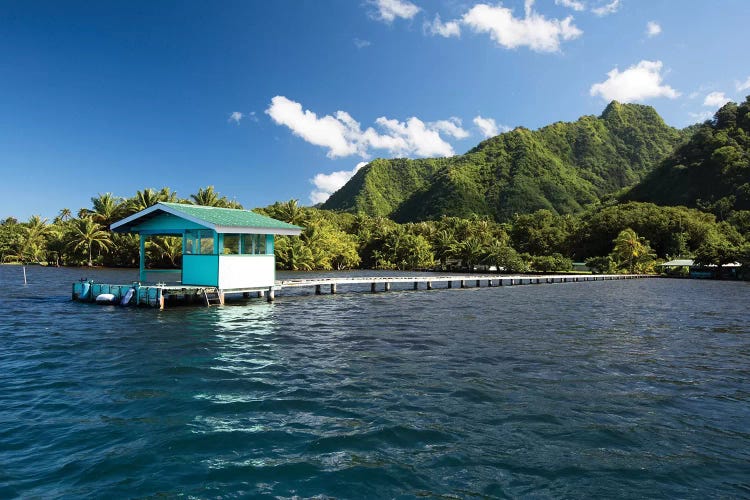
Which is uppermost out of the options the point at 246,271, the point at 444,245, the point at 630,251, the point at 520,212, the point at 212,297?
the point at 520,212

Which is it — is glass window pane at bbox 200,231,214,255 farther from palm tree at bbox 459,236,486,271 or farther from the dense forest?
palm tree at bbox 459,236,486,271

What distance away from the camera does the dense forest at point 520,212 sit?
72.2m

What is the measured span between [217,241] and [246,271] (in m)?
2.40

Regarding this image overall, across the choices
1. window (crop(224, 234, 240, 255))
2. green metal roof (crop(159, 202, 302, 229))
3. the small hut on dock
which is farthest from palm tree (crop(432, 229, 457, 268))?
window (crop(224, 234, 240, 255))

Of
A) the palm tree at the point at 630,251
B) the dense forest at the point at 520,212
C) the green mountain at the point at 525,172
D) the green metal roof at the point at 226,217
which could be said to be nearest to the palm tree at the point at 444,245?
the dense forest at the point at 520,212

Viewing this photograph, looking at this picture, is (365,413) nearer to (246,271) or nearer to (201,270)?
(246,271)

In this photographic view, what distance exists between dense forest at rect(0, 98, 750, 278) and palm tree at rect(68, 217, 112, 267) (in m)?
0.19

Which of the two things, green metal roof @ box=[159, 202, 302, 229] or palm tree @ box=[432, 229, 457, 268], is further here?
palm tree @ box=[432, 229, 457, 268]

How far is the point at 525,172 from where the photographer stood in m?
151

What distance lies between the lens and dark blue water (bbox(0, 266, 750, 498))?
610cm

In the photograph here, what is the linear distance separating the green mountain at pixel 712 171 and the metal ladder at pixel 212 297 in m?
113

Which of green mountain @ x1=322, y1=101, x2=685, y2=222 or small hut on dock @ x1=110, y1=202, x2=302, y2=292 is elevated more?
green mountain @ x1=322, y1=101, x2=685, y2=222

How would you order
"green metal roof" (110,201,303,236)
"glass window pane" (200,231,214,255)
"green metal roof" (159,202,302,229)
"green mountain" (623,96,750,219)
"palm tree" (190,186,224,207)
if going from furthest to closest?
"green mountain" (623,96,750,219), "palm tree" (190,186,224,207), "glass window pane" (200,231,214,255), "green metal roof" (159,202,302,229), "green metal roof" (110,201,303,236)

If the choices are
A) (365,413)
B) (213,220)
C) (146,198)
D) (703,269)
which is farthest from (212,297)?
(703,269)
